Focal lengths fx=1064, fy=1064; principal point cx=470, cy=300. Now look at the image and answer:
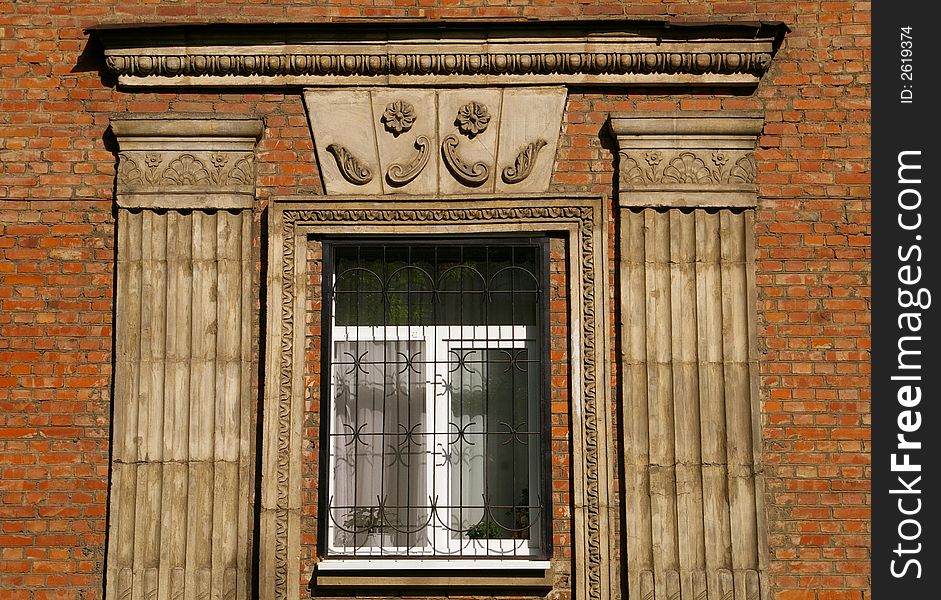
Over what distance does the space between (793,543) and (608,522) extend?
0.97 metres

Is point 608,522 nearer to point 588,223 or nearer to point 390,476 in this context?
point 390,476

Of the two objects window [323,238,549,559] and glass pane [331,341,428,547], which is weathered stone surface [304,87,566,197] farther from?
glass pane [331,341,428,547]

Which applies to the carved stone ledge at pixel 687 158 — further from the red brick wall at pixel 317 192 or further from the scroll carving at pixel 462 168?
the scroll carving at pixel 462 168

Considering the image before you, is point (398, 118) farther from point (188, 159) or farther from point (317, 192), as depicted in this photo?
point (188, 159)

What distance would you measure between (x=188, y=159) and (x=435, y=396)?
1.87 metres

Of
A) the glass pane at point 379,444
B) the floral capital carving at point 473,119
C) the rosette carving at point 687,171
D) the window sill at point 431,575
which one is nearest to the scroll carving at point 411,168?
the floral capital carving at point 473,119

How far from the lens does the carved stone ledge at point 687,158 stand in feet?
18.8

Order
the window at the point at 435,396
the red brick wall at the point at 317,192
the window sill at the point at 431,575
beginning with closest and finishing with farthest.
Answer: the window sill at the point at 431,575, the red brick wall at the point at 317,192, the window at the point at 435,396

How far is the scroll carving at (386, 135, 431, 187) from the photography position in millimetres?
5836

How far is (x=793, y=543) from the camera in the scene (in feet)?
18.2

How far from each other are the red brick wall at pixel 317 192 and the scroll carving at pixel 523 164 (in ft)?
0.45

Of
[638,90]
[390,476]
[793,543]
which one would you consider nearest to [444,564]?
[390,476]

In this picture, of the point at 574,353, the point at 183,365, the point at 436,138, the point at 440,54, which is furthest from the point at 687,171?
the point at 183,365

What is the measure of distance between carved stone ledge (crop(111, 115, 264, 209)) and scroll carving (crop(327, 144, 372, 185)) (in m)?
0.44
